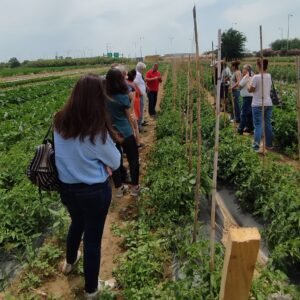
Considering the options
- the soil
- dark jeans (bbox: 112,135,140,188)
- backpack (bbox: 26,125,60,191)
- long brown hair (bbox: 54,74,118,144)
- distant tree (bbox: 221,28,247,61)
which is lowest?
the soil

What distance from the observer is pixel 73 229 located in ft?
11.4

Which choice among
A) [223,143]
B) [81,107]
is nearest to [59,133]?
[81,107]

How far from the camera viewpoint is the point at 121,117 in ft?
16.8

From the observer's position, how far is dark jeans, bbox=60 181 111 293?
9.80 ft

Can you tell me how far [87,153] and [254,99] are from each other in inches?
211

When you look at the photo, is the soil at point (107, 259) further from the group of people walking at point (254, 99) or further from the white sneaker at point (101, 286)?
the group of people walking at point (254, 99)

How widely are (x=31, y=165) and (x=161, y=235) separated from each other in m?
1.88

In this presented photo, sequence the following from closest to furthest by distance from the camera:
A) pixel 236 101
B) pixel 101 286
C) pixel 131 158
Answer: pixel 101 286, pixel 131 158, pixel 236 101

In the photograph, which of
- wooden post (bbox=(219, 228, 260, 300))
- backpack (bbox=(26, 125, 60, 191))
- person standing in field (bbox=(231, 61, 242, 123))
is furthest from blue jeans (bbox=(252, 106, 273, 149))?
wooden post (bbox=(219, 228, 260, 300))

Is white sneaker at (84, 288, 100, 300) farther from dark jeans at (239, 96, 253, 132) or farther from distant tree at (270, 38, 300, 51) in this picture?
distant tree at (270, 38, 300, 51)

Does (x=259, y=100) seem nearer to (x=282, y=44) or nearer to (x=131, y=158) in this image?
(x=131, y=158)

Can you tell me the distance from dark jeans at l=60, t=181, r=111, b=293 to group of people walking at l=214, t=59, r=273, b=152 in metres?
3.23

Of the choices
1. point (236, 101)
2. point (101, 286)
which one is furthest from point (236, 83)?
point (101, 286)

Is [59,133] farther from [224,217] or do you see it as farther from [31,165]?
[224,217]
